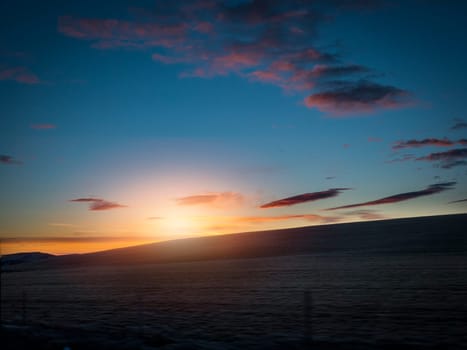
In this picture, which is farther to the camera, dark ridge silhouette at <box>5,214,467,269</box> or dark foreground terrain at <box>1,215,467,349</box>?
dark ridge silhouette at <box>5,214,467,269</box>

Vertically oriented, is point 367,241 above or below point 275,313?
above

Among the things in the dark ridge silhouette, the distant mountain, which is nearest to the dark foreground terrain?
the dark ridge silhouette

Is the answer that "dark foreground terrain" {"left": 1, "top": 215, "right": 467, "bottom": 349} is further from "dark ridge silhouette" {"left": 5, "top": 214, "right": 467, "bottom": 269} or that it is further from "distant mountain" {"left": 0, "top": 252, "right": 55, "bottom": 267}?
"distant mountain" {"left": 0, "top": 252, "right": 55, "bottom": 267}

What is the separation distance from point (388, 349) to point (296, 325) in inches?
164

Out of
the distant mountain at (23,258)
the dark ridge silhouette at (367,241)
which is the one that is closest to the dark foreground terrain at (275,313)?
the dark ridge silhouette at (367,241)

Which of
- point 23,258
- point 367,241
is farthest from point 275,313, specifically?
point 23,258

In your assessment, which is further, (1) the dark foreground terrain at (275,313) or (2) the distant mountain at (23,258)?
(2) the distant mountain at (23,258)

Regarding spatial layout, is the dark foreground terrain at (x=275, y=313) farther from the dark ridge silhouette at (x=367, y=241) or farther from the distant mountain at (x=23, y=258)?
the distant mountain at (x=23, y=258)

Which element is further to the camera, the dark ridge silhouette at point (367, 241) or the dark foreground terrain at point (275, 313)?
the dark ridge silhouette at point (367, 241)

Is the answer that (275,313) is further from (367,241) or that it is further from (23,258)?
(23,258)

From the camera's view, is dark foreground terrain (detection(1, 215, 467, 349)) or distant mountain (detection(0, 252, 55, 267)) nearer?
dark foreground terrain (detection(1, 215, 467, 349))

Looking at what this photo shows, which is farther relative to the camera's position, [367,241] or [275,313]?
[367,241]

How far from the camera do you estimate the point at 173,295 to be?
24938mm

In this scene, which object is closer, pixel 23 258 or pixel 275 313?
pixel 275 313
